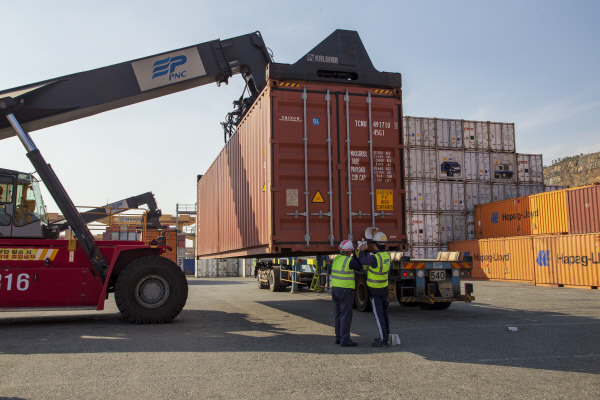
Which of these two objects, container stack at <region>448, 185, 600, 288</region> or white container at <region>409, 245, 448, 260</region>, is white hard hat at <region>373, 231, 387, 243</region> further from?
white container at <region>409, 245, 448, 260</region>

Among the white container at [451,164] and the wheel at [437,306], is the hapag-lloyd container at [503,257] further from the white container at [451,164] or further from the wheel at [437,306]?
the wheel at [437,306]

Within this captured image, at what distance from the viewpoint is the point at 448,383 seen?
16.0ft

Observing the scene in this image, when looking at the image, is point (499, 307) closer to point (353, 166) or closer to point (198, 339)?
point (353, 166)

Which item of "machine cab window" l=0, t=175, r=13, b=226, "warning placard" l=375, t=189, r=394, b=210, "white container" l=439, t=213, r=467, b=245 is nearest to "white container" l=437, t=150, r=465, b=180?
"white container" l=439, t=213, r=467, b=245

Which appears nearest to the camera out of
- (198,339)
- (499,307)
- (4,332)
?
Result: (198,339)

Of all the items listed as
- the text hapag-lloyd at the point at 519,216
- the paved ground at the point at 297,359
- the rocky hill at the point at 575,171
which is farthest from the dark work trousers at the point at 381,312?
the rocky hill at the point at 575,171

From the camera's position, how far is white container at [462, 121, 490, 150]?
2950 centimetres

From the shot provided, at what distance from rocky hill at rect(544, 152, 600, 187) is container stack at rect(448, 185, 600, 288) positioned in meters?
34.9

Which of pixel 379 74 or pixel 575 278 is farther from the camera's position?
pixel 575 278

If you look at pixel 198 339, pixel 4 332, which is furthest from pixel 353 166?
pixel 4 332

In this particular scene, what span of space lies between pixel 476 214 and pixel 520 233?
3.84 metres

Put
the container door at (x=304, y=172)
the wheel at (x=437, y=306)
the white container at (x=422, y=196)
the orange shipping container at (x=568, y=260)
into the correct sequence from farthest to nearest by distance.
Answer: the white container at (x=422, y=196)
the orange shipping container at (x=568, y=260)
the wheel at (x=437, y=306)
the container door at (x=304, y=172)

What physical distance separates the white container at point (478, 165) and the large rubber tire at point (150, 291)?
23563mm

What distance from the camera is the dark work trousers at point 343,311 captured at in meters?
6.88
